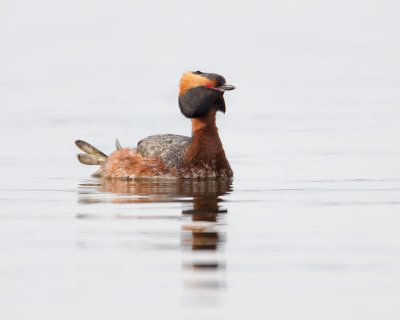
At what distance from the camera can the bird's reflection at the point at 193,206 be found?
599 inches

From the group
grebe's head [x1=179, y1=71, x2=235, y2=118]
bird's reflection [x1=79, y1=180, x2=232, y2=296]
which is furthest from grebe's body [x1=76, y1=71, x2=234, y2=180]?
bird's reflection [x1=79, y1=180, x2=232, y2=296]

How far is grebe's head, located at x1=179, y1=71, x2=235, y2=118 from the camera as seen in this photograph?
80.2 ft

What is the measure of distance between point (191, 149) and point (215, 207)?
4205mm

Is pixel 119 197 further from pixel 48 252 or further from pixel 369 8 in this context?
pixel 369 8

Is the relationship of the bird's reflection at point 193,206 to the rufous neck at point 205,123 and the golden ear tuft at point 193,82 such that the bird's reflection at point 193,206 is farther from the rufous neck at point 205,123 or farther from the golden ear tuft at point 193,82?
the golden ear tuft at point 193,82

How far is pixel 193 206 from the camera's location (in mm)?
20234

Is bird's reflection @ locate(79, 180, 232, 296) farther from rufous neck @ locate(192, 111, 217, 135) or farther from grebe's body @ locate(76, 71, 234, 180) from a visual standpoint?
rufous neck @ locate(192, 111, 217, 135)

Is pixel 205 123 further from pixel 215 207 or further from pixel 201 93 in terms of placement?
pixel 215 207

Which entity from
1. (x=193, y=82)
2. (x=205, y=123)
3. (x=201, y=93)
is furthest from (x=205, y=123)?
(x=193, y=82)

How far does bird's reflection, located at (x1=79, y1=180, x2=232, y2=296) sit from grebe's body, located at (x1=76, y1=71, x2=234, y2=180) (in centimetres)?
24

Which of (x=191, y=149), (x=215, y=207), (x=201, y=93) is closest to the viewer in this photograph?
(x=215, y=207)

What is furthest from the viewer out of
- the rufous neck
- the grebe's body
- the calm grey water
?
the rufous neck

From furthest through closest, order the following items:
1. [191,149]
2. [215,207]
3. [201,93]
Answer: [201,93] < [191,149] < [215,207]

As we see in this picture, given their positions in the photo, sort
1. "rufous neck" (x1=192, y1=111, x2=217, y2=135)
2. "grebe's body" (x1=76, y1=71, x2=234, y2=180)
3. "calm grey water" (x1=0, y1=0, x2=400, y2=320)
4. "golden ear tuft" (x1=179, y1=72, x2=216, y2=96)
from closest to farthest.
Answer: "calm grey water" (x1=0, y1=0, x2=400, y2=320), "grebe's body" (x1=76, y1=71, x2=234, y2=180), "golden ear tuft" (x1=179, y1=72, x2=216, y2=96), "rufous neck" (x1=192, y1=111, x2=217, y2=135)
